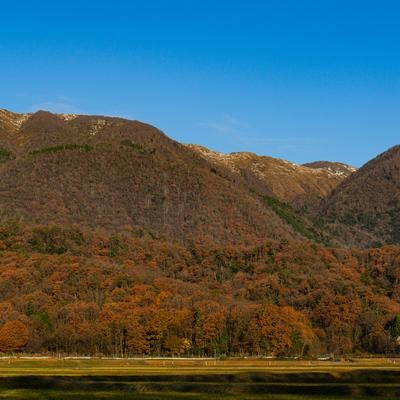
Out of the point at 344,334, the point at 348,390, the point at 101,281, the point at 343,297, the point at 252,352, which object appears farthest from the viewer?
the point at 101,281

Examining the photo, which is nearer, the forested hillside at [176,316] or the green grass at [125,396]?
the green grass at [125,396]

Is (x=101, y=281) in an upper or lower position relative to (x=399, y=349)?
upper

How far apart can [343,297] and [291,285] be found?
26615mm

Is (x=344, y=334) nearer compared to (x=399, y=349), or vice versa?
(x=399, y=349)

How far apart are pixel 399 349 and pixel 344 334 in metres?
14.6

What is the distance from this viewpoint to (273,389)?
181 feet

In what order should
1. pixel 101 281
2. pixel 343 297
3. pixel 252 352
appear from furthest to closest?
1. pixel 101 281
2. pixel 343 297
3. pixel 252 352

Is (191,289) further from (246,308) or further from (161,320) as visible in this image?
(161,320)

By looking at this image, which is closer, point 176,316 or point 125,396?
point 125,396

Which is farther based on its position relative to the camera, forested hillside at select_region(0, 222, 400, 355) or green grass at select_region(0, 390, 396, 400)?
forested hillside at select_region(0, 222, 400, 355)

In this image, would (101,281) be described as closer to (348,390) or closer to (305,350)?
(305,350)

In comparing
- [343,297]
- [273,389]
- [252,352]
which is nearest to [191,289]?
[343,297]

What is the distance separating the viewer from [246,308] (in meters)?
165

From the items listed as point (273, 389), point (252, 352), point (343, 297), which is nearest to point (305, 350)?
point (252, 352)
